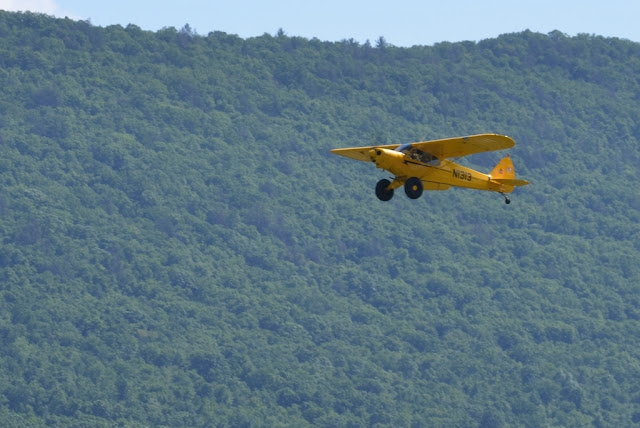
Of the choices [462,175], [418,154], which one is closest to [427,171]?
[418,154]

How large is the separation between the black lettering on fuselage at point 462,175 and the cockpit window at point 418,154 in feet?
3.38

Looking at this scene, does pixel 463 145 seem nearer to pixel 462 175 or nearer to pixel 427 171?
pixel 427 171

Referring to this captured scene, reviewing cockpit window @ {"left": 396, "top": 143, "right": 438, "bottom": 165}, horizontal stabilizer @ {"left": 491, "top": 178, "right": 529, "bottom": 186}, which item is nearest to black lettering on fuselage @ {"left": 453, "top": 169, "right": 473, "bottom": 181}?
cockpit window @ {"left": 396, "top": 143, "right": 438, "bottom": 165}

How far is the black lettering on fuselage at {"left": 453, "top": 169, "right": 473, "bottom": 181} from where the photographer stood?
2473 inches

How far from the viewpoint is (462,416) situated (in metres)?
176

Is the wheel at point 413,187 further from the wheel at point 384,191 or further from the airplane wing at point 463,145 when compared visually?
the airplane wing at point 463,145

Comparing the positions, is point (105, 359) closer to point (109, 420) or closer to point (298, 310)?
point (109, 420)

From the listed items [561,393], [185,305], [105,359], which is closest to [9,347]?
[105,359]

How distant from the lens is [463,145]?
61.1 meters

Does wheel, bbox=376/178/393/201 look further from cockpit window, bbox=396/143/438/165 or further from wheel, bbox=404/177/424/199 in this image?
cockpit window, bbox=396/143/438/165

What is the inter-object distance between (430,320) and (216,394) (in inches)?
1375

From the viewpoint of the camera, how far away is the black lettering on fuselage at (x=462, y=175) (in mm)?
62812

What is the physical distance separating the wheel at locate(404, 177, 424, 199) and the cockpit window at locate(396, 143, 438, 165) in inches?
32.2

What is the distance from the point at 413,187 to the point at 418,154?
149cm
